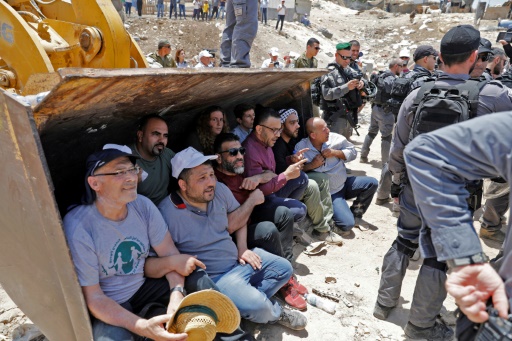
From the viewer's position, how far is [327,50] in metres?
24.5

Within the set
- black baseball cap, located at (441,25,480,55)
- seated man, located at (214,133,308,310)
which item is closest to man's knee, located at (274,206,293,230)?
seated man, located at (214,133,308,310)

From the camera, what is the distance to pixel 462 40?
2.62 meters

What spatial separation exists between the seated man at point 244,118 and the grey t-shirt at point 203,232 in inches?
56.0

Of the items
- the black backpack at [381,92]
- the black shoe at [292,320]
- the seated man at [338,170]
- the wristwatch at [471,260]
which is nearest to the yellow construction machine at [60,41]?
the seated man at [338,170]

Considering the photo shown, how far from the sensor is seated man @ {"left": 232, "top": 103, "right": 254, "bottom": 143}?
434 cm

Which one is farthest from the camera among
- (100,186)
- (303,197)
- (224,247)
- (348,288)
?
(303,197)

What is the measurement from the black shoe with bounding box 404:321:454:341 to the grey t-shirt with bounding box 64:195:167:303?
1.92m

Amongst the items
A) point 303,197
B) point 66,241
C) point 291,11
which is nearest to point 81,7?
point 66,241

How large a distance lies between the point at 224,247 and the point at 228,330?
666 mm

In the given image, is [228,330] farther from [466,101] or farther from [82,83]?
[466,101]

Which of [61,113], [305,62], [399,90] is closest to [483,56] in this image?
[399,90]

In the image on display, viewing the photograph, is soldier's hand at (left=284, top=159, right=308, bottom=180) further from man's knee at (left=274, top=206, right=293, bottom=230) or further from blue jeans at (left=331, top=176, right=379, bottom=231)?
blue jeans at (left=331, top=176, right=379, bottom=231)

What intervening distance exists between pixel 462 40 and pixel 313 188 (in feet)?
7.12

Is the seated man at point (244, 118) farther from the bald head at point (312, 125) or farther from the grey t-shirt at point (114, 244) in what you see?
the grey t-shirt at point (114, 244)
